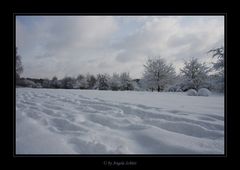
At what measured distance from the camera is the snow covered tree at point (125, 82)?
2079 mm

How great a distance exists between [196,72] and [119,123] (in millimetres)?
734

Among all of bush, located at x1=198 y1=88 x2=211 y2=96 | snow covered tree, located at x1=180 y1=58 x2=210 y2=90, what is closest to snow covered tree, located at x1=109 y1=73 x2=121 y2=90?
snow covered tree, located at x1=180 y1=58 x2=210 y2=90

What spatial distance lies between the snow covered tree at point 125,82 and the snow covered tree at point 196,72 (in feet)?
1.43

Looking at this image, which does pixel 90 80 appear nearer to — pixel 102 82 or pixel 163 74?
pixel 102 82

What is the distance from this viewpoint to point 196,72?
2105 mm

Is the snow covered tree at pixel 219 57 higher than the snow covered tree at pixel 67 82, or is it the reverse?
the snow covered tree at pixel 219 57

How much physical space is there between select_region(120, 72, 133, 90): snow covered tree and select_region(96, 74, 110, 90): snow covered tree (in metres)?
0.12

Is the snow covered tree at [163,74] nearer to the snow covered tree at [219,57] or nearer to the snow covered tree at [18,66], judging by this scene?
the snow covered tree at [219,57]

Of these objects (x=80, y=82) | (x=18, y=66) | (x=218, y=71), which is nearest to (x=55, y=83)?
(x=80, y=82)

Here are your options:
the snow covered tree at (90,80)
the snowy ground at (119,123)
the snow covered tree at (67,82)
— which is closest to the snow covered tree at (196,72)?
the snowy ground at (119,123)

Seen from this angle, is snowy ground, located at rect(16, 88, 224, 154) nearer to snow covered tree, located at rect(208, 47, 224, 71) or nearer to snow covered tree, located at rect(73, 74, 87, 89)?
snow covered tree, located at rect(73, 74, 87, 89)
